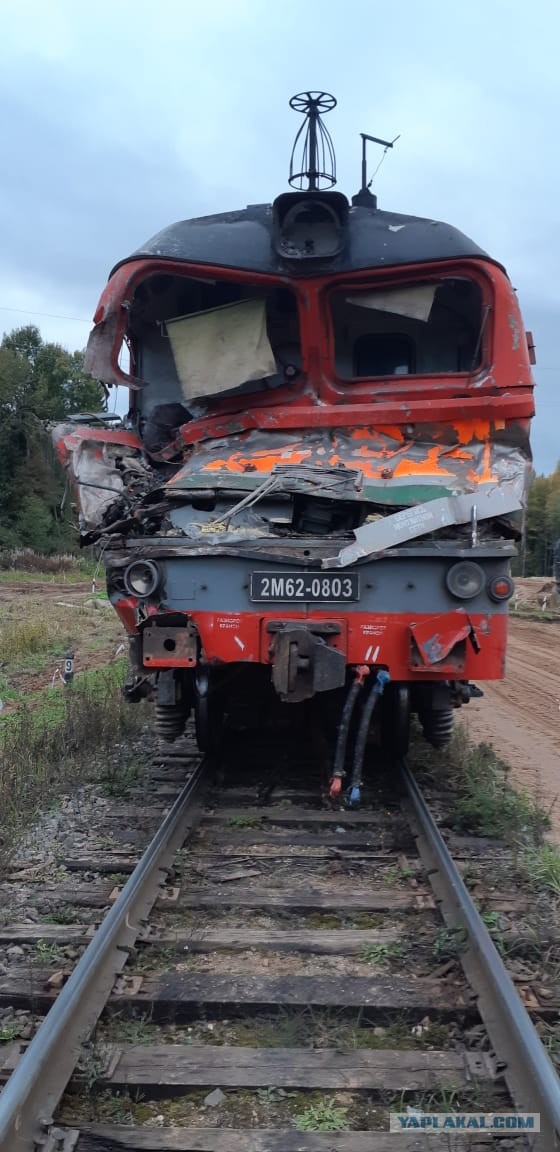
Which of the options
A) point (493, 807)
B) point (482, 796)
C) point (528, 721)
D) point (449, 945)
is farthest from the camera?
point (528, 721)

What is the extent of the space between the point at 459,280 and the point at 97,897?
15.0ft

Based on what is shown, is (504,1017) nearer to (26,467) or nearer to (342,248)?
(342,248)

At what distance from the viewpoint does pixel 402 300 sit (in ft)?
19.4

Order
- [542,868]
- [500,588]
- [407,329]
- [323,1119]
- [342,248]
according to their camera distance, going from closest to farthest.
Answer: [323,1119]
[542,868]
[500,588]
[342,248]
[407,329]

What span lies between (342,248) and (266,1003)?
4.72m

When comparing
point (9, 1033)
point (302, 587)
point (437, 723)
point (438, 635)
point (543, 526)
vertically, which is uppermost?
point (543, 526)

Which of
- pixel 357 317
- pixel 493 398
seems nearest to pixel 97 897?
pixel 493 398

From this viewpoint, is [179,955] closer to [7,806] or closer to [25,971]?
[25,971]

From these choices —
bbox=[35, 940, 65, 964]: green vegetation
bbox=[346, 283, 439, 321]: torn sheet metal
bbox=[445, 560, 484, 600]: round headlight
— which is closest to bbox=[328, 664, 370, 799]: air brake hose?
bbox=[445, 560, 484, 600]: round headlight

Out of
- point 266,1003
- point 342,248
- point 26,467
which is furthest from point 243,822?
point 26,467

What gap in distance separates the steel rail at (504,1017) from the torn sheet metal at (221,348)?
363 cm

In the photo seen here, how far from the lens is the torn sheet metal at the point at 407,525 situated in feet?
15.6

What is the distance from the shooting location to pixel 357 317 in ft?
20.5

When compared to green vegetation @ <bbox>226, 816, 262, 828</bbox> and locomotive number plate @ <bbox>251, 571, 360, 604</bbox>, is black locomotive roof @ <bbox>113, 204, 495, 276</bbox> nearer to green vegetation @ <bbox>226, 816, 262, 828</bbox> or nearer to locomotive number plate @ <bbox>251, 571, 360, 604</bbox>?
locomotive number plate @ <bbox>251, 571, 360, 604</bbox>
